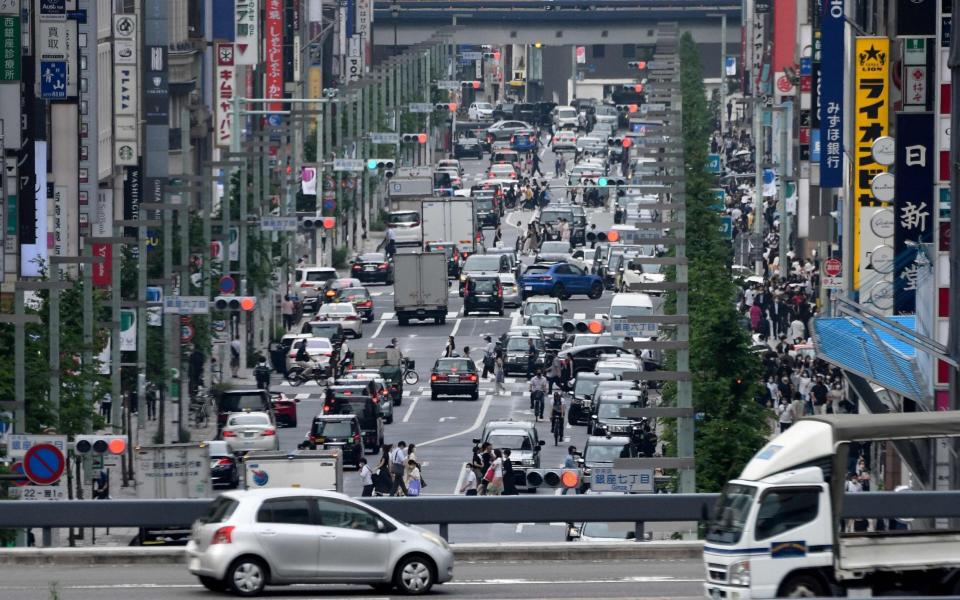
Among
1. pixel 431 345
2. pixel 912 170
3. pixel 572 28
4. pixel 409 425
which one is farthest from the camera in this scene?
pixel 572 28

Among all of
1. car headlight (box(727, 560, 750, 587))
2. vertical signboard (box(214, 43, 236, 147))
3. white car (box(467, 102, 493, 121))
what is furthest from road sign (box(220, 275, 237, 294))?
white car (box(467, 102, 493, 121))

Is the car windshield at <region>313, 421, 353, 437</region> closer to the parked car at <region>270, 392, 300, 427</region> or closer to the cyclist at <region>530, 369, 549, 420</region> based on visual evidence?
the parked car at <region>270, 392, 300, 427</region>

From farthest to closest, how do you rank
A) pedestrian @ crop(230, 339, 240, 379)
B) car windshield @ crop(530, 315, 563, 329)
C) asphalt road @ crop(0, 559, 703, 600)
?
1. car windshield @ crop(530, 315, 563, 329)
2. pedestrian @ crop(230, 339, 240, 379)
3. asphalt road @ crop(0, 559, 703, 600)

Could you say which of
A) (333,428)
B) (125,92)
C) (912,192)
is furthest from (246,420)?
(125,92)

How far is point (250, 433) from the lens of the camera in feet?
202

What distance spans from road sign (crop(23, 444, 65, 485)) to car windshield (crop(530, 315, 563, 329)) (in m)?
50.9

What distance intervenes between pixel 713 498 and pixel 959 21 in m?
6.08

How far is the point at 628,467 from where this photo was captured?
38.9 m

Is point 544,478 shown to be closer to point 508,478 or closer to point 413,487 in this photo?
point 508,478

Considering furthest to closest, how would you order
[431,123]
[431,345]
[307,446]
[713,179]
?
[431,123], [713,179], [431,345], [307,446]

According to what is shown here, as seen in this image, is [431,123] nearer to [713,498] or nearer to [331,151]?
[331,151]

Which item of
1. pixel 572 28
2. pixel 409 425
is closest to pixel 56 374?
pixel 409 425

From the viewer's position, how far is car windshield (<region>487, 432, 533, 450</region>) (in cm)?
5834

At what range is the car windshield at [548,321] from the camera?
8606 centimetres
